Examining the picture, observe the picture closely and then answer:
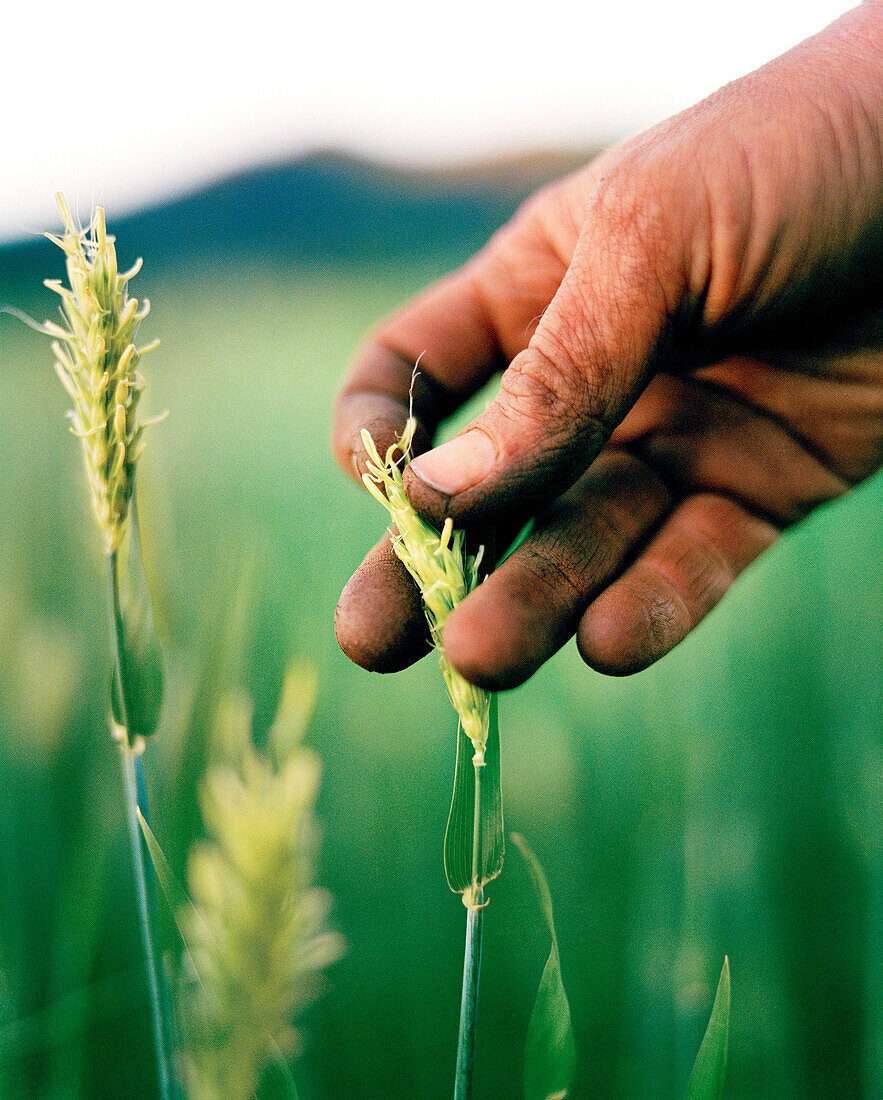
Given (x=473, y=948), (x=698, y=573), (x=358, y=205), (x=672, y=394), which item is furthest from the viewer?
(x=358, y=205)

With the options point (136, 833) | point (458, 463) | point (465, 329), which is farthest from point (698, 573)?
point (136, 833)

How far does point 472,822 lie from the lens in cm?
67

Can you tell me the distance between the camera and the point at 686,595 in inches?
43.3

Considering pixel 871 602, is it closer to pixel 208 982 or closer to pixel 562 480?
pixel 562 480

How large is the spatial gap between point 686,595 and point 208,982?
2.58ft

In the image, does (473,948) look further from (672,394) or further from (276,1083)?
(672,394)

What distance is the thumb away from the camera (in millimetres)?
793

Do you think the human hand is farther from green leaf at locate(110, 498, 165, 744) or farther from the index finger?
green leaf at locate(110, 498, 165, 744)

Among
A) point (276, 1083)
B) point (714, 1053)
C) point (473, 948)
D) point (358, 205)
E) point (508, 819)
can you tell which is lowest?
A: point (508, 819)

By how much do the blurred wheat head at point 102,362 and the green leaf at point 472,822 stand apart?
0.42 meters

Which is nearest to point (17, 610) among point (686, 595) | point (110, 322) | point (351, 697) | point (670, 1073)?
point (351, 697)

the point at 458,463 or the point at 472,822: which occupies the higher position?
the point at 458,463

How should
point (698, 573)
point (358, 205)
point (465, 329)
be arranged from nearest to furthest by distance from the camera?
point (698, 573), point (465, 329), point (358, 205)

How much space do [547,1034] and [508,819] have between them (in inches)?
35.3
